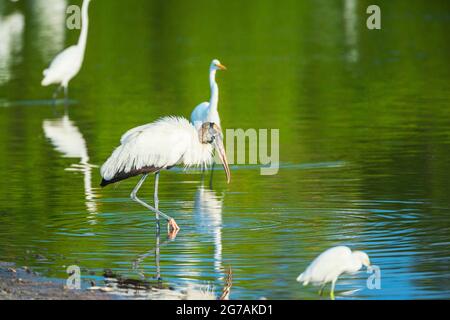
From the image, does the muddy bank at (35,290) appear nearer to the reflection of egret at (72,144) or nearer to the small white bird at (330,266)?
the small white bird at (330,266)

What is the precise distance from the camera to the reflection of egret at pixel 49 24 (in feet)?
137

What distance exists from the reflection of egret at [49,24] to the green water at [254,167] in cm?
29

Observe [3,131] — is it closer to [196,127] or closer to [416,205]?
[196,127]

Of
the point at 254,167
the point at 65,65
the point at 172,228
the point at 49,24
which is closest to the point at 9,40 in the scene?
the point at 49,24

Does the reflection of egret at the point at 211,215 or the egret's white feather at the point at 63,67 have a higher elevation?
the egret's white feather at the point at 63,67

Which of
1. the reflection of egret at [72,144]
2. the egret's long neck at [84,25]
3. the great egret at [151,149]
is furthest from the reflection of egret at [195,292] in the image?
the egret's long neck at [84,25]

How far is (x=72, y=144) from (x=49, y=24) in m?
31.9

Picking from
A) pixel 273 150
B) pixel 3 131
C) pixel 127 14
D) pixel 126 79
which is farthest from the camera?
pixel 127 14

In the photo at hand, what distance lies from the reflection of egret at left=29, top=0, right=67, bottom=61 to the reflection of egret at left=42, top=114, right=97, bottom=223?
47.4ft

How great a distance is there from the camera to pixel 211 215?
45.2 ft

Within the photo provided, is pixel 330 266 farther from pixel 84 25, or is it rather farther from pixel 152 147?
pixel 84 25

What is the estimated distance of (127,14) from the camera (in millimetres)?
53812

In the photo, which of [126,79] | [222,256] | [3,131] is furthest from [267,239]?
[126,79]

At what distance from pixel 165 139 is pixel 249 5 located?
1679 inches
